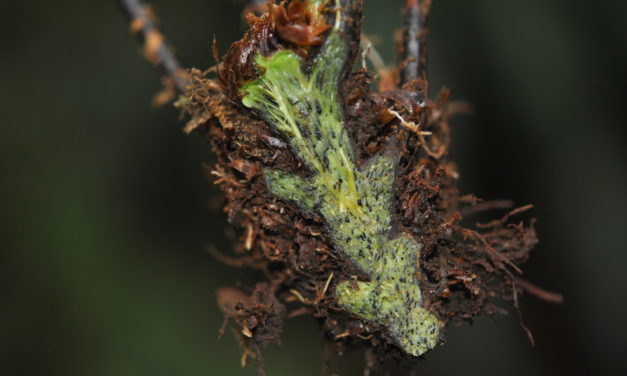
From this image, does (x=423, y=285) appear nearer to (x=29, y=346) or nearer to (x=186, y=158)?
(x=186, y=158)

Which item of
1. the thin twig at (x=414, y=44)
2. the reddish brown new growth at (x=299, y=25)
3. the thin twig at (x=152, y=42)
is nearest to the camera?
the reddish brown new growth at (x=299, y=25)

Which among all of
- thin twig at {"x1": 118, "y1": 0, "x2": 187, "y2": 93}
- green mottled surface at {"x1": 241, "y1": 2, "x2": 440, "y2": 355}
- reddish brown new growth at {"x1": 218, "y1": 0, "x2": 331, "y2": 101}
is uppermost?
thin twig at {"x1": 118, "y1": 0, "x2": 187, "y2": 93}

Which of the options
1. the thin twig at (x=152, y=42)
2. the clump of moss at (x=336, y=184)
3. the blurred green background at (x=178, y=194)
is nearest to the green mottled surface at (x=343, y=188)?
the clump of moss at (x=336, y=184)

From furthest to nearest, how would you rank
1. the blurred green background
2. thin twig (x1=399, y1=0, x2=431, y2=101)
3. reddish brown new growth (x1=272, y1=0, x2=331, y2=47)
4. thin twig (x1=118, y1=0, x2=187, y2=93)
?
the blurred green background → thin twig (x1=118, y1=0, x2=187, y2=93) → thin twig (x1=399, y1=0, x2=431, y2=101) → reddish brown new growth (x1=272, y1=0, x2=331, y2=47)

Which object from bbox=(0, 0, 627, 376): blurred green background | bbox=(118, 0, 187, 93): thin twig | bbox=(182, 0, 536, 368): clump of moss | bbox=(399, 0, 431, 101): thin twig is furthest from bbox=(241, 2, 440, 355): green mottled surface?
bbox=(0, 0, 627, 376): blurred green background

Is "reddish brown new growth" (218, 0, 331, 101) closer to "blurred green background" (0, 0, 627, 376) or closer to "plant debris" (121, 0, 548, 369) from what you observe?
"plant debris" (121, 0, 548, 369)

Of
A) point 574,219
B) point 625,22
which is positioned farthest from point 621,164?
point 625,22

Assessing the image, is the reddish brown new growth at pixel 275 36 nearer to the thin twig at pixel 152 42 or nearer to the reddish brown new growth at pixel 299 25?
the reddish brown new growth at pixel 299 25

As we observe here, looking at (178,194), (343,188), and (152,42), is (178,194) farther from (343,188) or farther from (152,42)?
(343,188)
